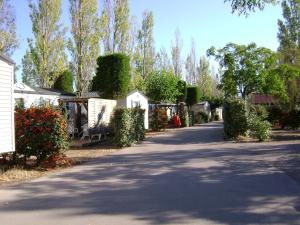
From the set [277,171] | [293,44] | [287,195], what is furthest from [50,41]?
[287,195]

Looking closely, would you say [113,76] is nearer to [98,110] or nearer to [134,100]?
[134,100]

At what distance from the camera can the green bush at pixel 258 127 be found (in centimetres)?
1923

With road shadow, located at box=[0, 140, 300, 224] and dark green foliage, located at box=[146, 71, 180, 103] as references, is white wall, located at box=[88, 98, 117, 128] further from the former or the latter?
dark green foliage, located at box=[146, 71, 180, 103]

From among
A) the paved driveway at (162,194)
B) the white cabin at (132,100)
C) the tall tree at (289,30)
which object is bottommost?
the paved driveway at (162,194)

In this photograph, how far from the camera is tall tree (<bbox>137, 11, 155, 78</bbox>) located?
4759cm

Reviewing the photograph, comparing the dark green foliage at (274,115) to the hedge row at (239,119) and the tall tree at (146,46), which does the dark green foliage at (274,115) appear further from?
the tall tree at (146,46)

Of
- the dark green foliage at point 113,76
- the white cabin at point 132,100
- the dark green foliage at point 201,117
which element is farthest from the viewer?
the dark green foliage at point 201,117

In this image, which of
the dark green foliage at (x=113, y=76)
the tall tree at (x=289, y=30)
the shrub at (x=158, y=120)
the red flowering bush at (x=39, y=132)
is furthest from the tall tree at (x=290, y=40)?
the red flowering bush at (x=39, y=132)

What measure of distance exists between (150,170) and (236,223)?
545 cm

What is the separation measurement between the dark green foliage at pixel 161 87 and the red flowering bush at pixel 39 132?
25.3 m

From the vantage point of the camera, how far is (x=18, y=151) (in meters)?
11.6

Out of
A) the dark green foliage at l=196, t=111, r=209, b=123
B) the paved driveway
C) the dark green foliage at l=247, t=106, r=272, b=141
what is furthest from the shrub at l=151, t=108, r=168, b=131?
the paved driveway

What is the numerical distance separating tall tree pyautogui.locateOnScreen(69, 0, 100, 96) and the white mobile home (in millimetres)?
24680

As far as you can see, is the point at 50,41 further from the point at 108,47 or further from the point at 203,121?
the point at 203,121
